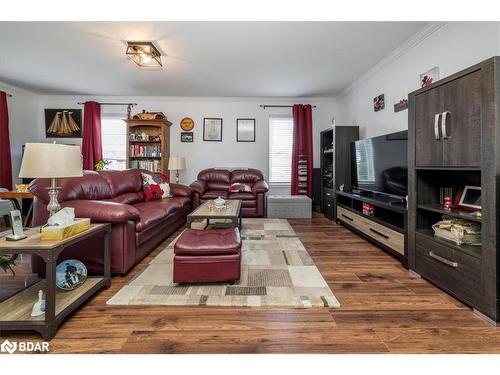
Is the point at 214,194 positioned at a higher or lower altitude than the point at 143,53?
lower

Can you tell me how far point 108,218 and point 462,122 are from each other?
2751 millimetres

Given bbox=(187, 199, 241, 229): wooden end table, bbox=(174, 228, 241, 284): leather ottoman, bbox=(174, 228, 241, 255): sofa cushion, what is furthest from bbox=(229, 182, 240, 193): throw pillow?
bbox=(174, 228, 241, 284): leather ottoman

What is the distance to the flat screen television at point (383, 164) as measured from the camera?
117 inches

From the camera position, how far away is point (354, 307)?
1808mm

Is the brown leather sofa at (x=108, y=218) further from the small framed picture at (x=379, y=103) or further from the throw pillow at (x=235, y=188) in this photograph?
the small framed picture at (x=379, y=103)

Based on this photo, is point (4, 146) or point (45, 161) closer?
point (45, 161)

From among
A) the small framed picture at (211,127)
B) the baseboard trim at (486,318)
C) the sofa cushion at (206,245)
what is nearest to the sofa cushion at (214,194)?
the small framed picture at (211,127)

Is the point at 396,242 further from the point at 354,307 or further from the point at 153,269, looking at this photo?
the point at 153,269

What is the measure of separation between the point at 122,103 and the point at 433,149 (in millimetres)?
5927

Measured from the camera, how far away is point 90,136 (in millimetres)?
5738

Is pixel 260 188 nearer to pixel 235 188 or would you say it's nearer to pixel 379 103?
pixel 235 188

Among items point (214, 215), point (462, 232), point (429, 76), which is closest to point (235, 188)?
point (214, 215)

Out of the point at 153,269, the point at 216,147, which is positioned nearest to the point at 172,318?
the point at 153,269

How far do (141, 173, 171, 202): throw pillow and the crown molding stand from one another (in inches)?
151
